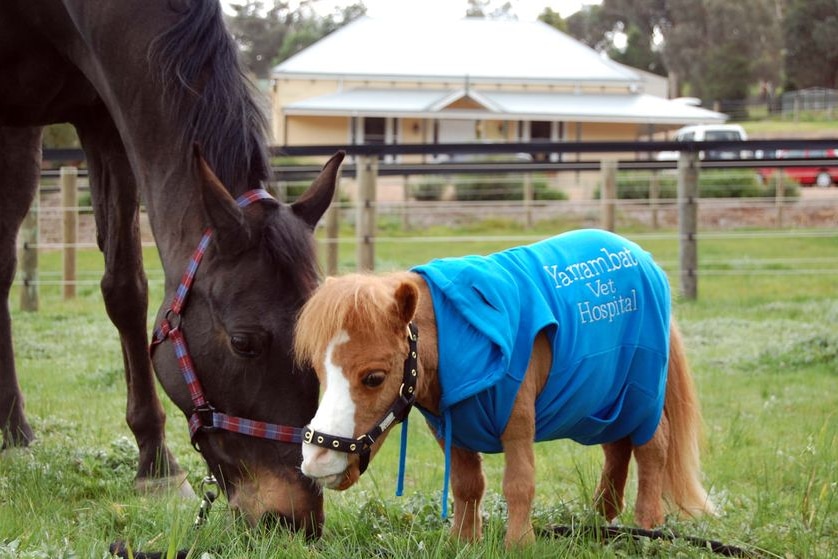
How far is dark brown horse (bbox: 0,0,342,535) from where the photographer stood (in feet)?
10.0

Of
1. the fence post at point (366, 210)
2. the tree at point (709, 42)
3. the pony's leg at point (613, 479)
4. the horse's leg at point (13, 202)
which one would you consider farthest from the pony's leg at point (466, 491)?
the tree at point (709, 42)

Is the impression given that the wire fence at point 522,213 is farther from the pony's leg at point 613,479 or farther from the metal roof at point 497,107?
the pony's leg at point 613,479

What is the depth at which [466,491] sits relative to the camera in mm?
3066

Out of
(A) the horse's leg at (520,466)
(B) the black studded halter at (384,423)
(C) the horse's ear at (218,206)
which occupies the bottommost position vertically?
(A) the horse's leg at (520,466)

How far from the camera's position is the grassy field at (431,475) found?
2.95 m

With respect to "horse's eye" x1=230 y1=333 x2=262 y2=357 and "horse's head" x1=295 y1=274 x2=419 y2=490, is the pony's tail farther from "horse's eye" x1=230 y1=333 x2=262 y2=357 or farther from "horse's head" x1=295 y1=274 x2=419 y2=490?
"horse's eye" x1=230 y1=333 x2=262 y2=357

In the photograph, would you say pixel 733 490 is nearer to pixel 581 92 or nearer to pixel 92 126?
pixel 92 126

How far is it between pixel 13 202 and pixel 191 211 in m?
2.17

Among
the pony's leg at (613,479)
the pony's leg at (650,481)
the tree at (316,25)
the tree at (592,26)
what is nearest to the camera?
the pony's leg at (650,481)

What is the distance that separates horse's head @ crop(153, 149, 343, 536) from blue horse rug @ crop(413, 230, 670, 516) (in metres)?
0.42

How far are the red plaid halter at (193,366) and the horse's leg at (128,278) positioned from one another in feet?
3.70

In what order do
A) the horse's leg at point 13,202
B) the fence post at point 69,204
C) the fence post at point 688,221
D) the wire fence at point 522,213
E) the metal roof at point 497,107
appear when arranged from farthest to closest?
Answer: the metal roof at point 497,107 < the wire fence at point 522,213 < the fence post at point 69,204 < the fence post at point 688,221 < the horse's leg at point 13,202

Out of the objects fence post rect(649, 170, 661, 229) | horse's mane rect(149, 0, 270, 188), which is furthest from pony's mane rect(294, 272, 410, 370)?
fence post rect(649, 170, 661, 229)

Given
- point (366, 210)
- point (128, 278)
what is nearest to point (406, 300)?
point (128, 278)
